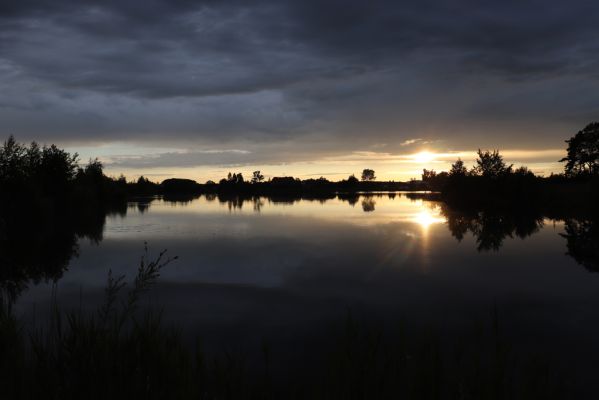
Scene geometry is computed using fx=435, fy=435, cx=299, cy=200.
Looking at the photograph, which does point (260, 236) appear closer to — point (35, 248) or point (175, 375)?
point (35, 248)

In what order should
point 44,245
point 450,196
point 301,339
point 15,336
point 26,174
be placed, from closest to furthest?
1. point 15,336
2. point 301,339
3. point 44,245
4. point 26,174
5. point 450,196

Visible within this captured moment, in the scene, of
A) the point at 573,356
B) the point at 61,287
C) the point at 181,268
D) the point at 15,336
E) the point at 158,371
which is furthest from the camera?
the point at 181,268

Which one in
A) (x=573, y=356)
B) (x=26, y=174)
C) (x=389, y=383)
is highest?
(x=26, y=174)

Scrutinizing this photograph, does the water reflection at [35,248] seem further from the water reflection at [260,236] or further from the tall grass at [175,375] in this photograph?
the tall grass at [175,375]

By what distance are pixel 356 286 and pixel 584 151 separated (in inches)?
3265

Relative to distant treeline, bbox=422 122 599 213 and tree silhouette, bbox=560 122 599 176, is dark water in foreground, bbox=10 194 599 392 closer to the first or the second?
distant treeline, bbox=422 122 599 213

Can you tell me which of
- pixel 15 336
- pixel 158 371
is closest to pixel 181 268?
pixel 15 336

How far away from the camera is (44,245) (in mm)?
26953

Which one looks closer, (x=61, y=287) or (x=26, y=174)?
(x=61, y=287)

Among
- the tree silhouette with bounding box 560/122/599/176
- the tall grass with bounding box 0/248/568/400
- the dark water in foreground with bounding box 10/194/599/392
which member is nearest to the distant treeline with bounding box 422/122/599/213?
the tree silhouette with bounding box 560/122/599/176

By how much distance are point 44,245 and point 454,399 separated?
2736 centimetres

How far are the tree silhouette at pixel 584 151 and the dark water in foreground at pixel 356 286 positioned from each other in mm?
60648

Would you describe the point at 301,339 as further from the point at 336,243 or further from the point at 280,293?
the point at 336,243

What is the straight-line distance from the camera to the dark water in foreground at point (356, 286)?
11164 millimetres
